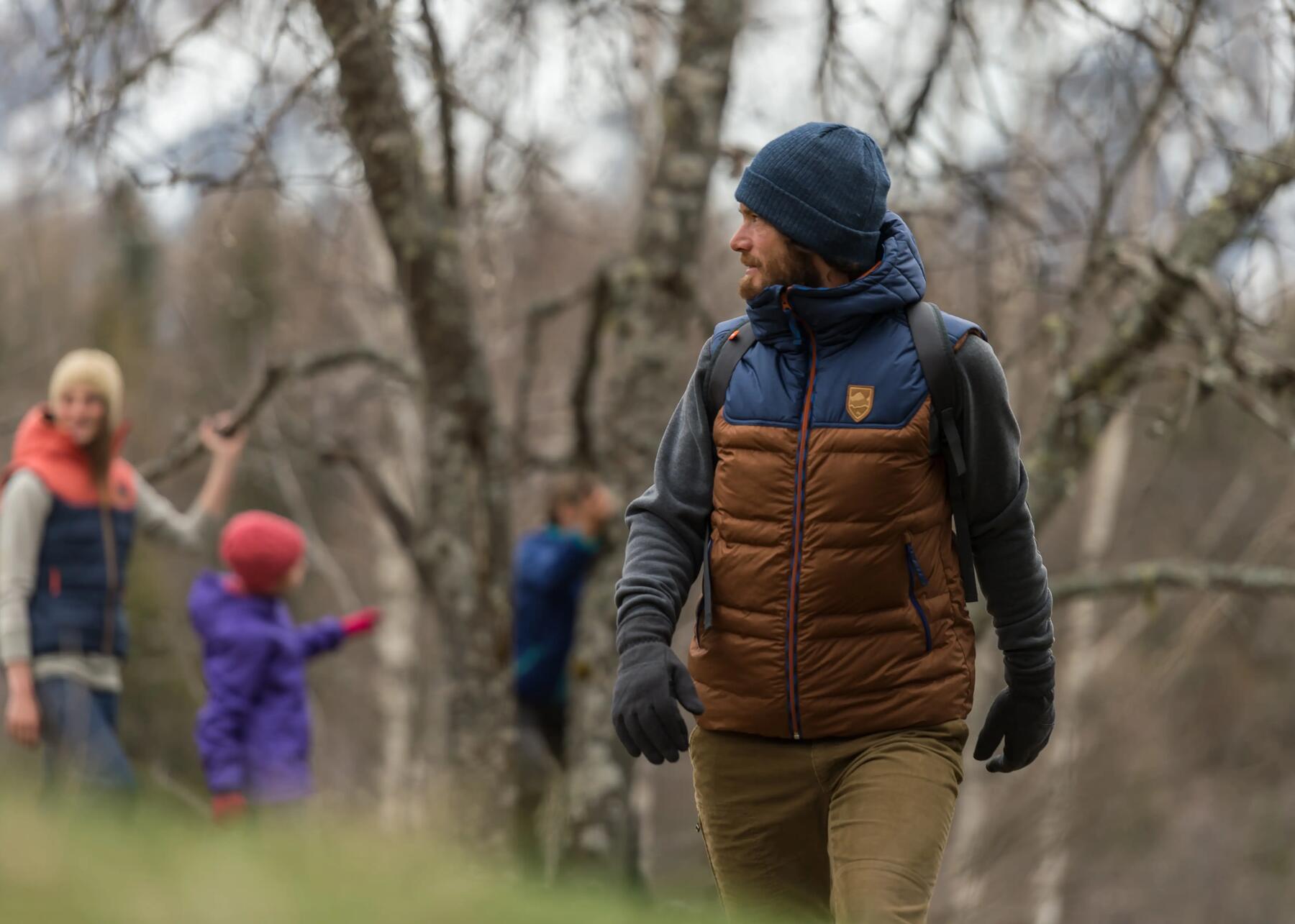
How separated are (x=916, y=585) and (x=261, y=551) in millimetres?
3737

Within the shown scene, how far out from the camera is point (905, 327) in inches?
118

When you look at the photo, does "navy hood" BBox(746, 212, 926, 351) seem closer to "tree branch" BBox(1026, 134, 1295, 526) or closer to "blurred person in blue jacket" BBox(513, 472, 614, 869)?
"tree branch" BBox(1026, 134, 1295, 526)

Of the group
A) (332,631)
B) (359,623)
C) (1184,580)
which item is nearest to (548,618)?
(359,623)

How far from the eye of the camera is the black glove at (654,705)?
2814mm

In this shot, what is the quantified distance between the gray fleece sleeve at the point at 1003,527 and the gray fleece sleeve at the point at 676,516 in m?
0.53

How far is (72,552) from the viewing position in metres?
5.35

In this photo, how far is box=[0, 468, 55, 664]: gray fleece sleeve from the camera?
5133mm

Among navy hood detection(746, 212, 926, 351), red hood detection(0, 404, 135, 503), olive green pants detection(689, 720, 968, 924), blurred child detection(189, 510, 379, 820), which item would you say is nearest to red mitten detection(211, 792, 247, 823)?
blurred child detection(189, 510, 379, 820)

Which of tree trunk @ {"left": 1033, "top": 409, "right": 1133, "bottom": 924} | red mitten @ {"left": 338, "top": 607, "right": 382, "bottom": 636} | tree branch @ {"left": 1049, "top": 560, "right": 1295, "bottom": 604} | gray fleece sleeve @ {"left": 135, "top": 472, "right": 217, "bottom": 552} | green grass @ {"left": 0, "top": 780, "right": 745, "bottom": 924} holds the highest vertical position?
gray fleece sleeve @ {"left": 135, "top": 472, "right": 217, "bottom": 552}

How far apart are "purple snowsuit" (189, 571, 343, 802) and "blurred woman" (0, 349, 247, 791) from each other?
50 cm

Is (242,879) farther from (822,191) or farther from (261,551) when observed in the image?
(261,551)

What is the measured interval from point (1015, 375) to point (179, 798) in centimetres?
478

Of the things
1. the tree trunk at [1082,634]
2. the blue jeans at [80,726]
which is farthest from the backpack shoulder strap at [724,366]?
the tree trunk at [1082,634]

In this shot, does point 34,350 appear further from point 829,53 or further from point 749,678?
point 749,678
